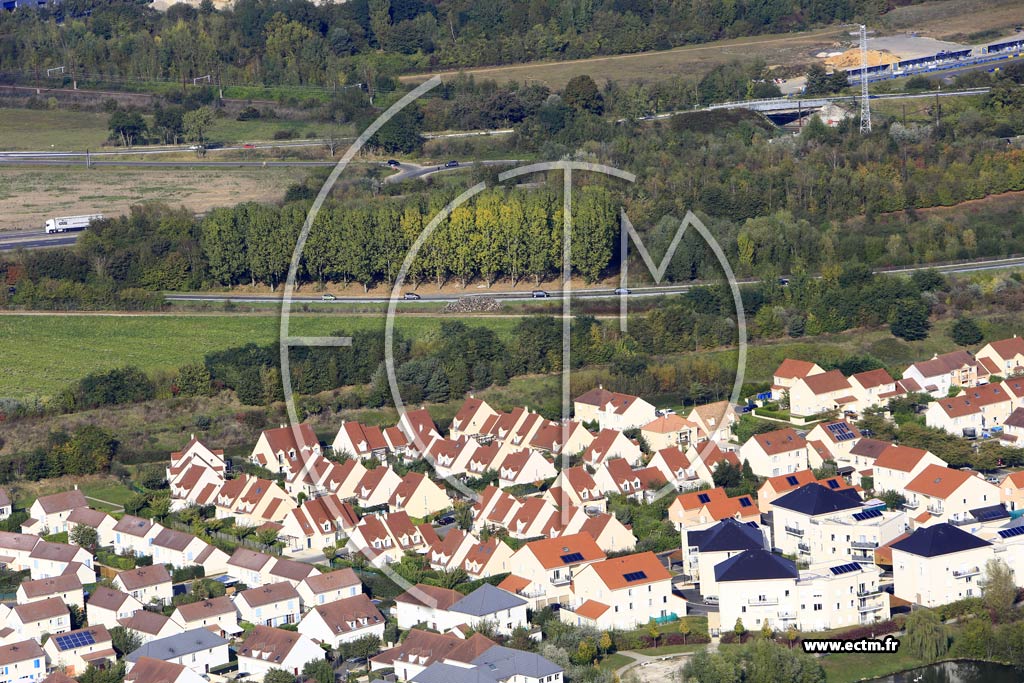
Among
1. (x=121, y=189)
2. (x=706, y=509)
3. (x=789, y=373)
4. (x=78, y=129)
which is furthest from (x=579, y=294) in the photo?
(x=78, y=129)

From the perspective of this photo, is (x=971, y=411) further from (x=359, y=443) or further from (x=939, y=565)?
(x=359, y=443)

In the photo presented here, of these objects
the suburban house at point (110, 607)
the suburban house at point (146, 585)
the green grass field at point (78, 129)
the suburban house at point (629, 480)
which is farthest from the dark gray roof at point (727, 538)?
the green grass field at point (78, 129)

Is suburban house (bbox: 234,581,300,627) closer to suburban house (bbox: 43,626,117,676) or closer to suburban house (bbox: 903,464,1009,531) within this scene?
suburban house (bbox: 43,626,117,676)

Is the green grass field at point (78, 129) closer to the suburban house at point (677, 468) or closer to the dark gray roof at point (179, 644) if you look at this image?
the suburban house at point (677, 468)

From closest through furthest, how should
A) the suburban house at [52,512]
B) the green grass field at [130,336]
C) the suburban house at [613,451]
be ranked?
the suburban house at [52,512] → the suburban house at [613,451] → the green grass field at [130,336]

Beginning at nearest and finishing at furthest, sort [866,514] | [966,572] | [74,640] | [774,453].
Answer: [74,640] → [966,572] → [866,514] → [774,453]

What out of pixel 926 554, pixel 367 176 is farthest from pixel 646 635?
pixel 367 176

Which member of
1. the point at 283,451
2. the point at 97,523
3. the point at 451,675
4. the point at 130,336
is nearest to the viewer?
the point at 451,675

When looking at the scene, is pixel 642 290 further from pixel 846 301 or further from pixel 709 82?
pixel 709 82
